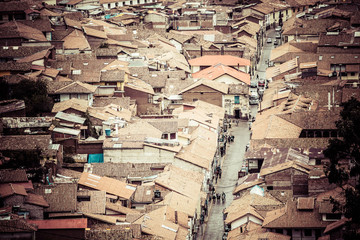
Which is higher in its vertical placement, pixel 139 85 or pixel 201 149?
pixel 139 85

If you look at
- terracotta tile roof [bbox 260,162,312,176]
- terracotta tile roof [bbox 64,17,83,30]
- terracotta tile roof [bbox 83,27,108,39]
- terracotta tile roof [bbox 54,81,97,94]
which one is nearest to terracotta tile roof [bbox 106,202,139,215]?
terracotta tile roof [bbox 260,162,312,176]

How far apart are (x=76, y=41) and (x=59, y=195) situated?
31250mm

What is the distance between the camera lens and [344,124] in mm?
38062

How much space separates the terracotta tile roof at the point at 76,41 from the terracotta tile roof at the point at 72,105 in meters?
13.9

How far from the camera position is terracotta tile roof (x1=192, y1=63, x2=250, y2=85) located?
225 feet

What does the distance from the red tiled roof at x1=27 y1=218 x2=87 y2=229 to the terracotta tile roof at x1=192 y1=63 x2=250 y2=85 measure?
31.3m

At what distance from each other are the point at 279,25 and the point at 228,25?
7462 mm

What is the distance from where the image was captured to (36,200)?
40125mm

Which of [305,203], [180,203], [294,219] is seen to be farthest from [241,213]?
[305,203]

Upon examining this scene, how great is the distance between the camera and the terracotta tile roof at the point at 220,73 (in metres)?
68.6

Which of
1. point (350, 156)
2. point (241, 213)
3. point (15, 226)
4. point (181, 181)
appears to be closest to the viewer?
point (15, 226)

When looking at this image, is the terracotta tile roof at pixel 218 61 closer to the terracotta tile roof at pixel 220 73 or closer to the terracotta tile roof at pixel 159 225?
the terracotta tile roof at pixel 220 73

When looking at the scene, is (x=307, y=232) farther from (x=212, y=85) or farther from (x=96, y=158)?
(x=212, y=85)

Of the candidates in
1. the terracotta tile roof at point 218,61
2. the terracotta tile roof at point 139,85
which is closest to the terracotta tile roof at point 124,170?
the terracotta tile roof at point 139,85
